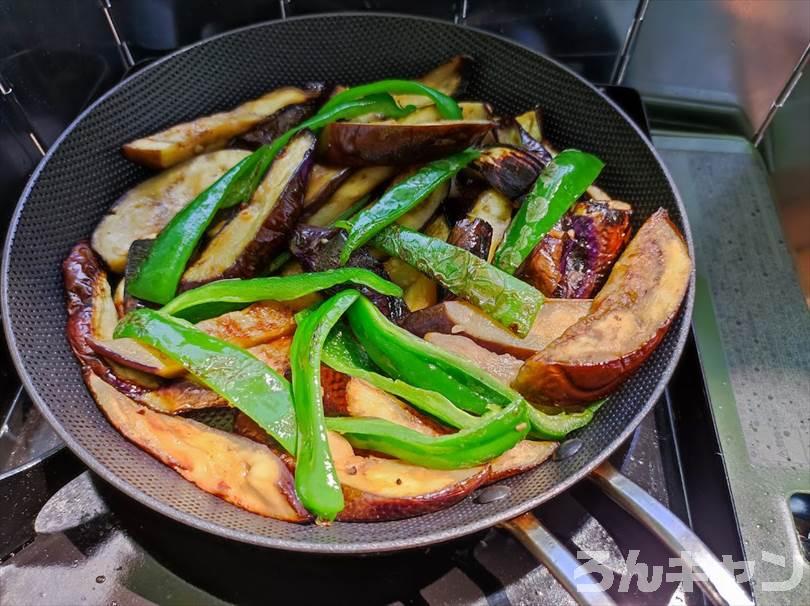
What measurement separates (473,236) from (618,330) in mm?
450

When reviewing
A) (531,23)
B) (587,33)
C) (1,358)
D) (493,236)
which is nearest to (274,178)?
(493,236)

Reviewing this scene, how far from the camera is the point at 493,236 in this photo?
1821 mm

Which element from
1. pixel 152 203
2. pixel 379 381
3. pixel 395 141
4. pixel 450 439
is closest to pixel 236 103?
pixel 152 203

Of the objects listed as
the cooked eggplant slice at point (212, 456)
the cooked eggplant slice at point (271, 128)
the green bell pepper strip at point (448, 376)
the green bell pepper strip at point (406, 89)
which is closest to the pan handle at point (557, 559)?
the green bell pepper strip at point (448, 376)

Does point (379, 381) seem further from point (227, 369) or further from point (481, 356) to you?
point (227, 369)

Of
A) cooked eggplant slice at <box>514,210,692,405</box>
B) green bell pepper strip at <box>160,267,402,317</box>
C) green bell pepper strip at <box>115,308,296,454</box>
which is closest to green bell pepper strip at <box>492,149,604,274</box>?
cooked eggplant slice at <box>514,210,692,405</box>

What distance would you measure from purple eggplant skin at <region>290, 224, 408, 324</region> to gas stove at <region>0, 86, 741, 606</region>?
628 millimetres

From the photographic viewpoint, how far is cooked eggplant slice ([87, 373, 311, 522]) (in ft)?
4.56

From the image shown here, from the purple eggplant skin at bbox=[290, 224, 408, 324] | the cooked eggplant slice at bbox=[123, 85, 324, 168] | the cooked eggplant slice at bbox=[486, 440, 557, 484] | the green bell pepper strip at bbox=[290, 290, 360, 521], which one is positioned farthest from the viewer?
the cooked eggplant slice at bbox=[123, 85, 324, 168]

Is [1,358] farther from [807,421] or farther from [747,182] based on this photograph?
[747,182]

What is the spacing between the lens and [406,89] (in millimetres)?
2023

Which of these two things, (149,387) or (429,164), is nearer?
(149,387)

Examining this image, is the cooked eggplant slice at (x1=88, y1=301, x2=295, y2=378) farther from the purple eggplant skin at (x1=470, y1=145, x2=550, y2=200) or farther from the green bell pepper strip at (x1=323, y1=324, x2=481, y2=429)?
the purple eggplant skin at (x1=470, y1=145, x2=550, y2=200)

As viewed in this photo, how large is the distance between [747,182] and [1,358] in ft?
8.51
